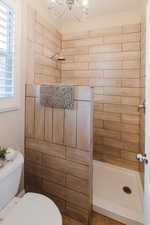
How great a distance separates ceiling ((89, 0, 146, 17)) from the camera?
1.97 meters

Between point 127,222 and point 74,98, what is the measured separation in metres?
1.33

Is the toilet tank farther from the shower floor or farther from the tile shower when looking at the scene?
the shower floor

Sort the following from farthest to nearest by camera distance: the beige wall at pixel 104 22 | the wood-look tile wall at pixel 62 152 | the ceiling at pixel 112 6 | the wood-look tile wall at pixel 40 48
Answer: the beige wall at pixel 104 22, the ceiling at pixel 112 6, the wood-look tile wall at pixel 40 48, the wood-look tile wall at pixel 62 152

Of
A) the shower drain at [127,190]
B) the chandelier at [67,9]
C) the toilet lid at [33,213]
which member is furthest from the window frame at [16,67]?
the shower drain at [127,190]

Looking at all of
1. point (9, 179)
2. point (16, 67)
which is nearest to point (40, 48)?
point (16, 67)

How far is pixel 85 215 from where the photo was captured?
1.44m

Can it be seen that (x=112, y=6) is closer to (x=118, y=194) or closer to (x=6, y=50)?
(x=6, y=50)

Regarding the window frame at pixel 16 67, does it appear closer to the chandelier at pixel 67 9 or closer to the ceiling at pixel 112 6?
the chandelier at pixel 67 9

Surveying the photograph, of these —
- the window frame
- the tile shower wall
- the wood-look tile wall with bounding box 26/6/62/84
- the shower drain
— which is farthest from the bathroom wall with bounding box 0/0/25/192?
the shower drain

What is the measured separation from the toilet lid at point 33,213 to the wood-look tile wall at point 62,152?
1.41 ft

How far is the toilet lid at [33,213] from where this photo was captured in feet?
3.08

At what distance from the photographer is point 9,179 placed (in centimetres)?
107

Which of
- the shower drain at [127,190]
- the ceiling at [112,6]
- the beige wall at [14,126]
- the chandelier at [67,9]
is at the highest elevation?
the ceiling at [112,6]

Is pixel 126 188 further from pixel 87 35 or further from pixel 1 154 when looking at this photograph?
pixel 87 35
